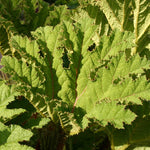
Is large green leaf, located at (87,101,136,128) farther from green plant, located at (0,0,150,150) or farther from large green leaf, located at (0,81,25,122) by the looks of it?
large green leaf, located at (0,81,25,122)

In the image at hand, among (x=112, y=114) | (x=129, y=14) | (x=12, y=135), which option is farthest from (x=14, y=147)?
(x=129, y=14)

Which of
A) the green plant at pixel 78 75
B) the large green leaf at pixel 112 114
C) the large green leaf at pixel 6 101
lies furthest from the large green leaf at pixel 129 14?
the large green leaf at pixel 6 101

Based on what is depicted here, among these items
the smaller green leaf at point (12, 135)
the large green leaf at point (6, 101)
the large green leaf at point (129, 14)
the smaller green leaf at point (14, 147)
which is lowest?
the smaller green leaf at point (14, 147)

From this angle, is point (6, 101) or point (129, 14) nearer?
point (6, 101)

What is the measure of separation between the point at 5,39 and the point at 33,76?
1.10 feet

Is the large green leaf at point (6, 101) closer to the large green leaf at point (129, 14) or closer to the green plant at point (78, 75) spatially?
the green plant at point (78, 75)

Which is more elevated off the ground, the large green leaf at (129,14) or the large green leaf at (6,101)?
the large green leaf at (129,14)

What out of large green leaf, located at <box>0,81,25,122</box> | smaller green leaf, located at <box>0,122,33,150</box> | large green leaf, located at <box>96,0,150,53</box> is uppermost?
large green leaf, located at <box>96,0,150,53</box>

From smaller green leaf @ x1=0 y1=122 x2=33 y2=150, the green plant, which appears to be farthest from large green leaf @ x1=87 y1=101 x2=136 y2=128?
smaller green leaf @ x1=0 y1=122 x2=33 y2=150

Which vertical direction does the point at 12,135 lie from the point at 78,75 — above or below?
below

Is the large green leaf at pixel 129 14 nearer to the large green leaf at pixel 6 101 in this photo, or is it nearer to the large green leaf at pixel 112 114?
the large green leaf at pixel 112 114

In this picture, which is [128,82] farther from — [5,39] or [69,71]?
[5,39]

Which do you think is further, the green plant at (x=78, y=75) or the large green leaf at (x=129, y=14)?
the large green leaf at (x=129, y=14)

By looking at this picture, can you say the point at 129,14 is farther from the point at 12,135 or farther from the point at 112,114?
the point at 12,135
